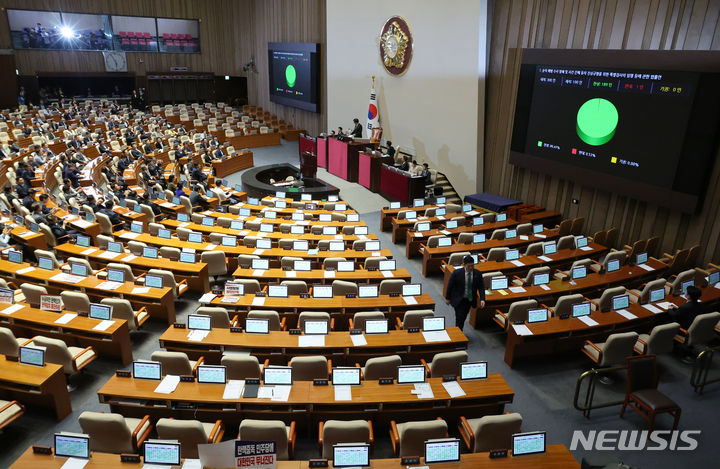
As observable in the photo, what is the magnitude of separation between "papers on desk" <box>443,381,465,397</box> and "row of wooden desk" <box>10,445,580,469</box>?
88 cm

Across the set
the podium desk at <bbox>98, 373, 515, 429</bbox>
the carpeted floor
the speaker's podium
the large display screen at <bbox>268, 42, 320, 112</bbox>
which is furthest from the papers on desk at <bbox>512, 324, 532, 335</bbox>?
the large display screen at <bbox>268, 42, 320, 112</bbox>

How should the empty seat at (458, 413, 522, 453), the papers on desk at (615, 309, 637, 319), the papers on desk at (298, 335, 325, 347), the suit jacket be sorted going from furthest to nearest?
the suit jacket, the papers on desk at (615, 309, 637, 319), the papers on desk at (298, 335, 325, 347), the empty seat at (458, 413, 522, 453)

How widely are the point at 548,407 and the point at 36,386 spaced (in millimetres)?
6308

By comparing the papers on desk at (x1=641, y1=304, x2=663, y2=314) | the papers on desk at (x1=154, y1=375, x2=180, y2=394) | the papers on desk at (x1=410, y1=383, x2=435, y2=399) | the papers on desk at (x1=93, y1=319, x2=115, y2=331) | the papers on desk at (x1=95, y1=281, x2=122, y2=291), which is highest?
the papers on desk at (x1=641, y1=304, x2=663, y2=314)

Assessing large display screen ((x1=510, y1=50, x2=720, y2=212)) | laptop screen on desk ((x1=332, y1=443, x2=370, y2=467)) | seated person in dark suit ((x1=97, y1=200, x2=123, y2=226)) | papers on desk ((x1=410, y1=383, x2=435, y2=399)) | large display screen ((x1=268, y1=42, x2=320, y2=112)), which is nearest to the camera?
laptop screen on desk ((x1=332, y1=443, x2=370, y2=467))

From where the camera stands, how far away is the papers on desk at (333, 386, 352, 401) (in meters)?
5.40

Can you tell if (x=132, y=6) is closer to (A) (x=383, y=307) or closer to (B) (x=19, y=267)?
(B) (x=19, y=267)

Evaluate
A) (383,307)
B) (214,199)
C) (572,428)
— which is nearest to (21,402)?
(383,307)

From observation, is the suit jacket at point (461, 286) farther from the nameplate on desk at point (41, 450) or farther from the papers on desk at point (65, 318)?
the papers on desk at point (65, 318)

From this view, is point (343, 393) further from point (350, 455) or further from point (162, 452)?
point (162, 452)

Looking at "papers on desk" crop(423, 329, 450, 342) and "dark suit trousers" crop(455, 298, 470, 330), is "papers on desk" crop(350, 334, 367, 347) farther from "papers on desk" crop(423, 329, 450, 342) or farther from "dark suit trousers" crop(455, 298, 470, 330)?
"dark suit trousers" crop(455, 298, 470, 330)

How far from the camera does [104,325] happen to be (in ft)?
22.9

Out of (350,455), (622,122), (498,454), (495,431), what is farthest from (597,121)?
(350,455)

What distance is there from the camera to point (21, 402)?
6246 millimetres
